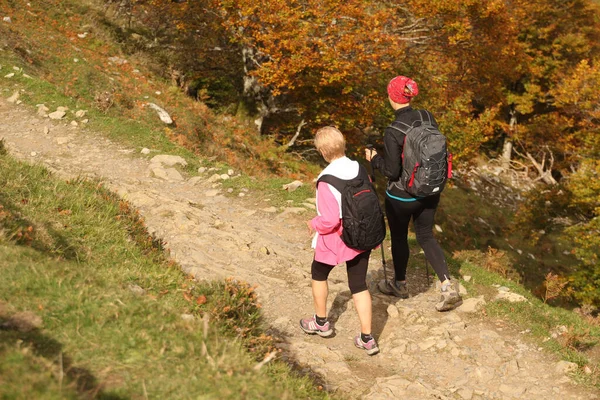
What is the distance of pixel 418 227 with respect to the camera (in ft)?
20.7

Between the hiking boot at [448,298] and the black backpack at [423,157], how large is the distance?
4.39 feet

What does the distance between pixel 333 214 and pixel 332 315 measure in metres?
1.92

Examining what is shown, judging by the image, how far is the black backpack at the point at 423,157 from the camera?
5.66m

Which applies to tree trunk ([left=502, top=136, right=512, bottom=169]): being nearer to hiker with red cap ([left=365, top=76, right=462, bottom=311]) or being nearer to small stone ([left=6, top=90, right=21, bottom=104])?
small stone ([left=6, top=90, right=21, bottom=104])

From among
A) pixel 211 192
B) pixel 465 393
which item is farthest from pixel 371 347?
pixel 211 192

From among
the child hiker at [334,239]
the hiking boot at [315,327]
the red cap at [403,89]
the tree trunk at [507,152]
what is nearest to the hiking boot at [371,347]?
the child hiker at [334,239]

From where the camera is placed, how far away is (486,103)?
3253 centimetres

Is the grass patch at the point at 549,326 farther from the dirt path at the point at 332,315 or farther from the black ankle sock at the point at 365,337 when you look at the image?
the black ankle sock at the point at 365,337

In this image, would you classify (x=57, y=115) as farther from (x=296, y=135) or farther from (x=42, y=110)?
(x=296, y=135)

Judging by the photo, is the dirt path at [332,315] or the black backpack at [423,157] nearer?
the dirt path at [332,315]

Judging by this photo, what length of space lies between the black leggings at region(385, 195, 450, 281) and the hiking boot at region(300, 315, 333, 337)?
1.42m

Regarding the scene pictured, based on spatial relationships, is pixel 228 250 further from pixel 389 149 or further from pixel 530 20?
pixel 530 20

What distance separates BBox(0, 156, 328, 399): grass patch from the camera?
3.30 metres

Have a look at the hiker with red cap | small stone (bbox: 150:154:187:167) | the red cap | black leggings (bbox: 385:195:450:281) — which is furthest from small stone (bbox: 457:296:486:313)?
small stone (bbox: 150:154:187:167)
